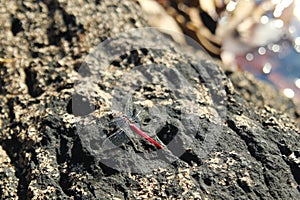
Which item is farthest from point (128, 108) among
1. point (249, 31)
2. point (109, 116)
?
point (249, 31)

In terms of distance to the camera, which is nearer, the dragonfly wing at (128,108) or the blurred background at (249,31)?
the dragonfly wing at (128,108)

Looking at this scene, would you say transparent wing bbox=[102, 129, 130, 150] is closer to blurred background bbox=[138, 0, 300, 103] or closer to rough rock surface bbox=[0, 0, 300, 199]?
rough rock surface bbox=[0, 0, 300, 199]

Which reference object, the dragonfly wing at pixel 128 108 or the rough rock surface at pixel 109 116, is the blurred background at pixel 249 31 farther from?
the dragonfly wing at pixel 128 108

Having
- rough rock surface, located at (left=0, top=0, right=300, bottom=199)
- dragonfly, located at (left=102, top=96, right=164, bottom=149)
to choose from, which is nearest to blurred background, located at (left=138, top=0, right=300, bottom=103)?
rough rock surface, located at (left=0, top=0, right=300, bottom=199)

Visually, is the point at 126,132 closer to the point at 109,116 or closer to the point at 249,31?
the point at 109,116

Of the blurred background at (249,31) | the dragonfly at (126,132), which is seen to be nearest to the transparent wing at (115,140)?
the dragonfly at (126,132)

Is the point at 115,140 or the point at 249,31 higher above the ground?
the point at 249,31
